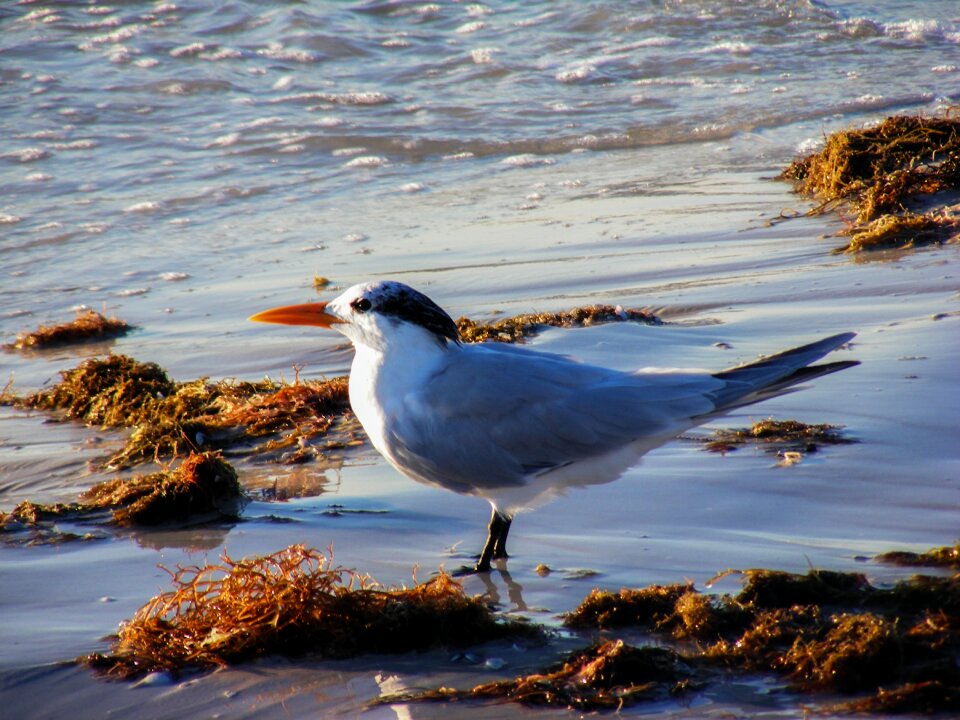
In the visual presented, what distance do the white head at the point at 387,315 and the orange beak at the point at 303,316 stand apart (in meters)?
0.06

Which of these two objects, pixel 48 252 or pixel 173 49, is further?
pixel 173 49

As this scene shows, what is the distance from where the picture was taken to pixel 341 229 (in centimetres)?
970

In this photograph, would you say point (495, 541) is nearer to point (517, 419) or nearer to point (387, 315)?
point (517, 419)

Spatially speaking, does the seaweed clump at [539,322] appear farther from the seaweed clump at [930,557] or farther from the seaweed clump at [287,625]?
the seaweed clump at [287,625]

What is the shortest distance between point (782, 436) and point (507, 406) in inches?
53.6

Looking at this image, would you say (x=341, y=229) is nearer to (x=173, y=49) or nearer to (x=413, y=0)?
(x=173, y=49)

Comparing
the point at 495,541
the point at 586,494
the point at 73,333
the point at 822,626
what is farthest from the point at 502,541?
the point at 73,333

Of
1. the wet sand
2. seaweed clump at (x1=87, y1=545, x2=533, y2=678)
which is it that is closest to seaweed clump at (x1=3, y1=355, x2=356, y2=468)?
the wet sand

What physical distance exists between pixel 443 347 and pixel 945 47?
524 inches

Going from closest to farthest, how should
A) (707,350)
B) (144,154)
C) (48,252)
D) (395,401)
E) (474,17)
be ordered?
(395,401), (707,350), (48,252), (144,154), (474,17)

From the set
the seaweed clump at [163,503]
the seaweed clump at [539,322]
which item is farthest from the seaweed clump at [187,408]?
the seaweed clump at [539,322]

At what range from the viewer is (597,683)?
113 inches

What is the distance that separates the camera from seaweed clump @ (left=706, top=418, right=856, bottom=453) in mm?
4672

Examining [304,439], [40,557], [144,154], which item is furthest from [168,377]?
[144,154]
